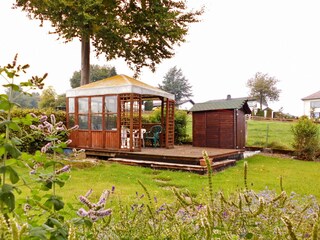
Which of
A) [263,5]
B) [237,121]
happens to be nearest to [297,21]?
[263,5]

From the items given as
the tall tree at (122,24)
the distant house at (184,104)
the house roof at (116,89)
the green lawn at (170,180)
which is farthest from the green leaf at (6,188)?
the distant house at (184,104)

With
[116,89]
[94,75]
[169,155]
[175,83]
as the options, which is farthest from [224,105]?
[175,83]

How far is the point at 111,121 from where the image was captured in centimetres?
1191

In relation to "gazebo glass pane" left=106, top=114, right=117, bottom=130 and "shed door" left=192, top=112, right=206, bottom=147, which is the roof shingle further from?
"gazebo glass pane" left=106, top=114, right=117, bottom=130

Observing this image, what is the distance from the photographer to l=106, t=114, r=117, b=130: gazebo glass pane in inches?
465

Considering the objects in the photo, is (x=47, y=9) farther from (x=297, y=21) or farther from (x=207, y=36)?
(x=297, y=21)

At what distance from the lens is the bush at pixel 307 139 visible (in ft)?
42.9

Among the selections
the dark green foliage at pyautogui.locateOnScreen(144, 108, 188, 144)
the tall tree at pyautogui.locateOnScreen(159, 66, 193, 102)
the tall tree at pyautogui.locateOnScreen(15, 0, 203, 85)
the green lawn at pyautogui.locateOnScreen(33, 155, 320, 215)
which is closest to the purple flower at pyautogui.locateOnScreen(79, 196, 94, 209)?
the green lawn at pyautogui.locateOnScreen(33, 155, 320, 215)

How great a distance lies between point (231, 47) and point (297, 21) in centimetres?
1021

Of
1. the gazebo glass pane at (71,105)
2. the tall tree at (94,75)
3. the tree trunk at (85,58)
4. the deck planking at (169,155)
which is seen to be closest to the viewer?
the deck planking at (169,155)

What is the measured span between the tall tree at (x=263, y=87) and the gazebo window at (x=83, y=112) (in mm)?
46640

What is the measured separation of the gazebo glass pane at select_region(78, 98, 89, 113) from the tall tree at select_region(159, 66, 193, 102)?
4863 centimetres

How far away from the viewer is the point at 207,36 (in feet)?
63.3

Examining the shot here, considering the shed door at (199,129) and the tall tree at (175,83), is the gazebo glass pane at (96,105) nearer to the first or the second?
the shed door at (199,129)
